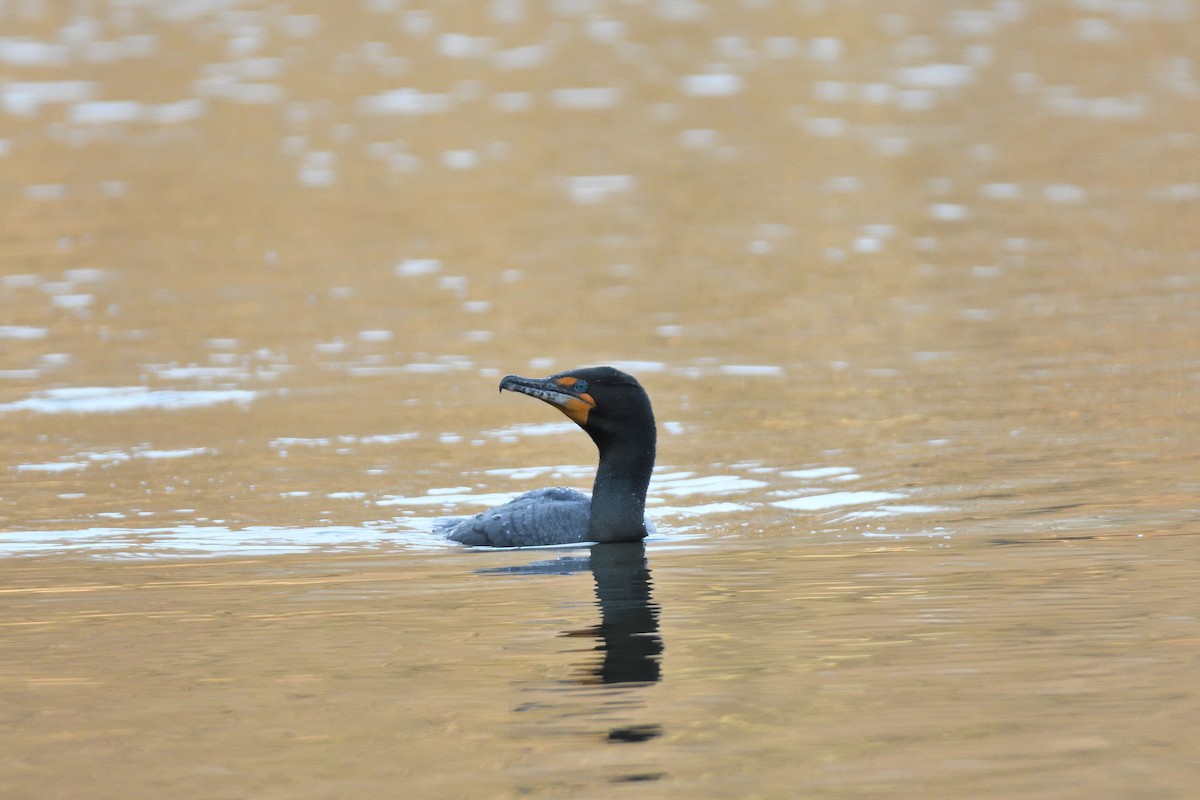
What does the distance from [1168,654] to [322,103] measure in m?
32.1

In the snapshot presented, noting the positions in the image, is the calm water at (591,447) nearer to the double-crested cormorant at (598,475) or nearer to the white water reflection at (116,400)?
the white water reflection at (116,400)

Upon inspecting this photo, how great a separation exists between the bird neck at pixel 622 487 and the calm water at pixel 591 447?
11.5 inches

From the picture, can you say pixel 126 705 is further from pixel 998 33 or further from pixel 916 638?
pixel 998 33

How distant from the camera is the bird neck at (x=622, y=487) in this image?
42.7 feet

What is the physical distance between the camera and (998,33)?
4797 centimetres

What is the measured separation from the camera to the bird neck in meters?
13.0

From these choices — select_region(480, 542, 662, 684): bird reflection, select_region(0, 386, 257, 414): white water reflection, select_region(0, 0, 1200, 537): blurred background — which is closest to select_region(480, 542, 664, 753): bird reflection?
select_region(480, 542, 662, 684): bird reflection

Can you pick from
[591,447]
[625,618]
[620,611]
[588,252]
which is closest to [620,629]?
[625,618]

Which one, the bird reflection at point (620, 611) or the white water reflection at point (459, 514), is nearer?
the bird reflection at point (620, 611)

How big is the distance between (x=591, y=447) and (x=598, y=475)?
3838 millimetres

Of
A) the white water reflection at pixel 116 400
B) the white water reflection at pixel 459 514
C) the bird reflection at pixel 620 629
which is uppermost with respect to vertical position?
the white water reflection at pixel 116 400

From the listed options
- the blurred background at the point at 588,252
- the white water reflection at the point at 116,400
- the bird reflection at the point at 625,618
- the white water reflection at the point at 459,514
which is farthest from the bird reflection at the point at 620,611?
the white water reflection at the point at 116,400

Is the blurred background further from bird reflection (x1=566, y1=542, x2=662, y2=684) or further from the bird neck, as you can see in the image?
bird reflection (x1=566, y1=542, x2=662, y2=684)

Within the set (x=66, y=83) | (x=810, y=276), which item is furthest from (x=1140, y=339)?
(x=66, y=83)
